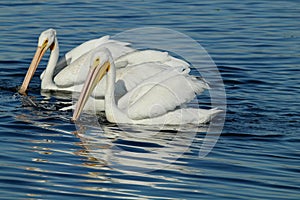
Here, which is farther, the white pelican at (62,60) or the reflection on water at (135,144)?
the white pelican at (62,60)

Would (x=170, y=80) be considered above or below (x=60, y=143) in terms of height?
above

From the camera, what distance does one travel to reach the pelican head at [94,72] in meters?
8.70

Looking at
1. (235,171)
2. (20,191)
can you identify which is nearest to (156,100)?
(235,171)

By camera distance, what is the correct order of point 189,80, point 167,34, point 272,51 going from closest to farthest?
point 189,80 → point 272,51 → point 167,34

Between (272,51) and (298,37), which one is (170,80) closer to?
(272,51)

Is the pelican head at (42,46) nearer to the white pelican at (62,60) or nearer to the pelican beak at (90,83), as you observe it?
the white pelican at (62,60)

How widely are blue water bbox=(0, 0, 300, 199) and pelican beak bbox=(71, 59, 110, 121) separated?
216mm

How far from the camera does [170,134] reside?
339 inches

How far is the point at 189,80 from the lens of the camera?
9352 mm

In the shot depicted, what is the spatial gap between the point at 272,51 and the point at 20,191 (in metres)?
6.67

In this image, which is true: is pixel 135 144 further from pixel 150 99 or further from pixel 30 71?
pixel 30 71

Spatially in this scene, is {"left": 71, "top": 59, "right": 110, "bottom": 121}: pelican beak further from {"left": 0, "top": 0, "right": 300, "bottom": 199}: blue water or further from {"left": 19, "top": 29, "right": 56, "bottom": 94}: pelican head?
{"left": 19, "top": 29, "right": 56, "bottom": 94}: pelican head

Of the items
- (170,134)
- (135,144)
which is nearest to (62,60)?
(170,134)

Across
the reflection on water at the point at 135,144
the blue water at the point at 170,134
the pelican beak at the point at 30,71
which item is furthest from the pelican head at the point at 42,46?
the reflection on water at the point at 135,144
